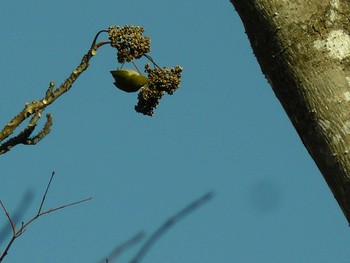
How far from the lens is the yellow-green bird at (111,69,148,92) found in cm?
375

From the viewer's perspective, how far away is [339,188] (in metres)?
2.38

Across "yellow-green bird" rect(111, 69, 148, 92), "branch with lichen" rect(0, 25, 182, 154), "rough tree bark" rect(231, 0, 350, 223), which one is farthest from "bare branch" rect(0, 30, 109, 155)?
"rough tree bark" rect(231, 0, 350, 223)

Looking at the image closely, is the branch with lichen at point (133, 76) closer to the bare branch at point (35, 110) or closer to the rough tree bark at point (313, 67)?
the bare branch at point (35, 110)

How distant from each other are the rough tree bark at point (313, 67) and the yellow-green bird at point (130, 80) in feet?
3.70

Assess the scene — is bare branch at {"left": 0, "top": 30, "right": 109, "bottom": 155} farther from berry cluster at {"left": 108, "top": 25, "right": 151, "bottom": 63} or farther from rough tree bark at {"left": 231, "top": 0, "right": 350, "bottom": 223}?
rough tree bark at {"left": 231, "top": 0, "right": 350, "bottom": 223}

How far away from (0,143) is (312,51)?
1.26 metres

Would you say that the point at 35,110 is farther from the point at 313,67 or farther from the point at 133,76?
the point at 313,67

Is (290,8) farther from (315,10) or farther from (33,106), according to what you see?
(33,106)

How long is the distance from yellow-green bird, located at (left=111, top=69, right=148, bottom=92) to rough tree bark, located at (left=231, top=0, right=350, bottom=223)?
1.13m

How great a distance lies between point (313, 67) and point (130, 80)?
4.66 feet

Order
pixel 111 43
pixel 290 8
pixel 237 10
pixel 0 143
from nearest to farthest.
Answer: pixel 290 8, pixel 237 10, pixel 0 143, pixel 111 43

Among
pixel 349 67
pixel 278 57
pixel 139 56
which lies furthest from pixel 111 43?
pixel 349 67

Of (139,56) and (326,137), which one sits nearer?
(326,137)

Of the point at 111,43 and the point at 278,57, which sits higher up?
the point at 111,43
